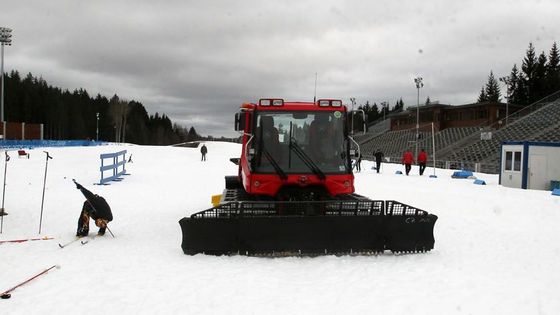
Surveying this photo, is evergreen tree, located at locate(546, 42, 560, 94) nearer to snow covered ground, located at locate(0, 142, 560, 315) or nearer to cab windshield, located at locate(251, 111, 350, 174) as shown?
snow covered ground, located at locate(0, 142, 560, 315)

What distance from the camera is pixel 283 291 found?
5.71 m

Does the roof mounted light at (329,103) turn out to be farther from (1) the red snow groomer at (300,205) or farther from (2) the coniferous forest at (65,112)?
(2) the coniferous forest at (65,112)

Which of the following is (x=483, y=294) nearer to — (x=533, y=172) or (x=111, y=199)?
(x=111, y=199)

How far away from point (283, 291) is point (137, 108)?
478 feet

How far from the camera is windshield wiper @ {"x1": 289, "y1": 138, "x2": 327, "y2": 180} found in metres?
8.10

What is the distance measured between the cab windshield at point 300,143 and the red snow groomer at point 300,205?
0.06 feet

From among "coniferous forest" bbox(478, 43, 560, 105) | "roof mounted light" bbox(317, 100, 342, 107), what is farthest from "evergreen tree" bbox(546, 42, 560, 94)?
"roof mounted light" bbox(317, 100, 342, 107)

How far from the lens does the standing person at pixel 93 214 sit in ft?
28.1

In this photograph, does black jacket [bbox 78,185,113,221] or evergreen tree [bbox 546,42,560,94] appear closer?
black jacket [bbox 78,185,113,221]

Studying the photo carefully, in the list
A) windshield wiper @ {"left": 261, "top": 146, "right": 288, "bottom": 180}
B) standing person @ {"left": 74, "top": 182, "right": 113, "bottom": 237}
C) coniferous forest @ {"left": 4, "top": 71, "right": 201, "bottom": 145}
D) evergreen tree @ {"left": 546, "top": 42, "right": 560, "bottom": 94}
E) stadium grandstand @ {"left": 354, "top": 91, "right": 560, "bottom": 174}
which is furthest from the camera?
→ coniferous forest @ {"left": 4, "top": 71, "right": 201, "bottom": 145}

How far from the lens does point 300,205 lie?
7.57 meters

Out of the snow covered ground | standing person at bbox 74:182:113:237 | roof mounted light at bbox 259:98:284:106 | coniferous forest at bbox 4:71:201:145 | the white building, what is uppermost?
coniferous forest at bbox 4:71:201:145

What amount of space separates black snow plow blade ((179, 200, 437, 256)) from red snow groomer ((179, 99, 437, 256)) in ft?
0.05

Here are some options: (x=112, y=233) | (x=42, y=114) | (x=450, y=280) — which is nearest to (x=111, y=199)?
(x=112, y=233)
